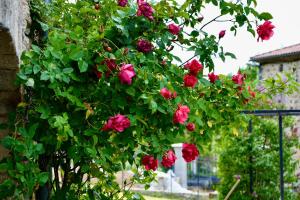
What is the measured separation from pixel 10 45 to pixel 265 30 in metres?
1.10

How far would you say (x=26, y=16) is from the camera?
1.92 meters

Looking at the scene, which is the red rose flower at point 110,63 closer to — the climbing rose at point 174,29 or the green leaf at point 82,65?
the green leaf at point 82,65

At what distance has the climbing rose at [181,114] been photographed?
65.2 inches

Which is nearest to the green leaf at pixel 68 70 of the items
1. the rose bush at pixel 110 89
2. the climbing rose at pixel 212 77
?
the rose bush at pixel 110 89

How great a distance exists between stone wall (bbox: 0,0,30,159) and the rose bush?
6 centimetres

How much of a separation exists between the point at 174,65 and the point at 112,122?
447 millimetres

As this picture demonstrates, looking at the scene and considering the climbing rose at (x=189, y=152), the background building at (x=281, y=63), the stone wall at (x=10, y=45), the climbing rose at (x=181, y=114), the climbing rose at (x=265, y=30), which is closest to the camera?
the stone wall at (x=10, y=45)

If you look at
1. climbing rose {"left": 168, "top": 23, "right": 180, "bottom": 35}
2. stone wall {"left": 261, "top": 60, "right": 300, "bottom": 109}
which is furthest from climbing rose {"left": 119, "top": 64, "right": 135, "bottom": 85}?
stone wall {"left": 261, "top": 60, "right": 300, "bottom": 109}

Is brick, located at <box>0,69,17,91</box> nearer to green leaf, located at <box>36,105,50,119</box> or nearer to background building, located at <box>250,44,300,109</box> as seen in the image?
green leaf, located at <box>36,105,50,119</box>

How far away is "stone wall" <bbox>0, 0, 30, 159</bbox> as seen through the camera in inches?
53.1

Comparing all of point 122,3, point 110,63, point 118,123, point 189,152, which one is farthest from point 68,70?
point 189,152

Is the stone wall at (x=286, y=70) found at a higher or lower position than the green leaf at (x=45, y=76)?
higher

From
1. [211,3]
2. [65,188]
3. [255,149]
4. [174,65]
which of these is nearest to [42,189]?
[65,188]

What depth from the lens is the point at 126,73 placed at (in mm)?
1597
